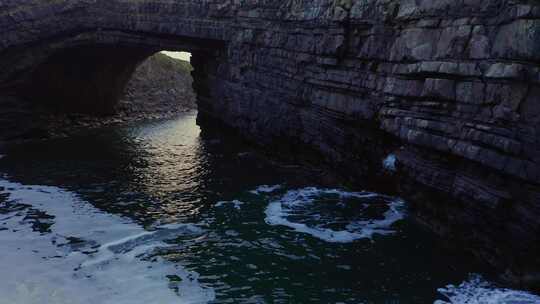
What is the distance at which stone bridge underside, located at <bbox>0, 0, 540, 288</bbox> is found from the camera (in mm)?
15891

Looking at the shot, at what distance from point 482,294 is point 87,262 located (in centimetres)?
1418

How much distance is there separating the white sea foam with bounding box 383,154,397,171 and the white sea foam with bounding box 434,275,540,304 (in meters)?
7.22

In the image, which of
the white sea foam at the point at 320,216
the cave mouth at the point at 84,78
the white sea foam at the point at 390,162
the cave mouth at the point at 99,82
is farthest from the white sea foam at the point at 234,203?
the cave mouth at the point at 84,78

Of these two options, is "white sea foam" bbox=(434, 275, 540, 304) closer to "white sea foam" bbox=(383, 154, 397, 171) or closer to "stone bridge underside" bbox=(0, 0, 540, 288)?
"stone bridge underside" bbox=(0, 0, 540, 288)

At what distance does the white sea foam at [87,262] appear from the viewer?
15398mm

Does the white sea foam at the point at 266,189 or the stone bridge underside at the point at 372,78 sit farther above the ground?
the stone bridge underside at the point at 372,78

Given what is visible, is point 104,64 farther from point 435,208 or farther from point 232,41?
point 435,208

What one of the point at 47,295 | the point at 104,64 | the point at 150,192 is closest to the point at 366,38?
the point at 150,192

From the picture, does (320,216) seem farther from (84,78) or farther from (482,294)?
(84,78)

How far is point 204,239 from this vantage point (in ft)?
65.6

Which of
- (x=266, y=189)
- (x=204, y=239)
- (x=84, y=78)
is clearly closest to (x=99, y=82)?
(x=84, y=78)

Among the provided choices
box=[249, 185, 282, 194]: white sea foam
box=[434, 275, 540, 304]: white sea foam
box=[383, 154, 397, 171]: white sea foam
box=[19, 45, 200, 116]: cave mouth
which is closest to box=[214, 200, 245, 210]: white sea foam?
box=[249, 185, 282, 194]: white sea foam

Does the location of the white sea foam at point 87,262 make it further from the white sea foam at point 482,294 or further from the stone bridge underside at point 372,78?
the stone bridge underside at point 372,78

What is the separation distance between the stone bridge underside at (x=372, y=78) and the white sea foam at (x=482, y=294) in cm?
69
